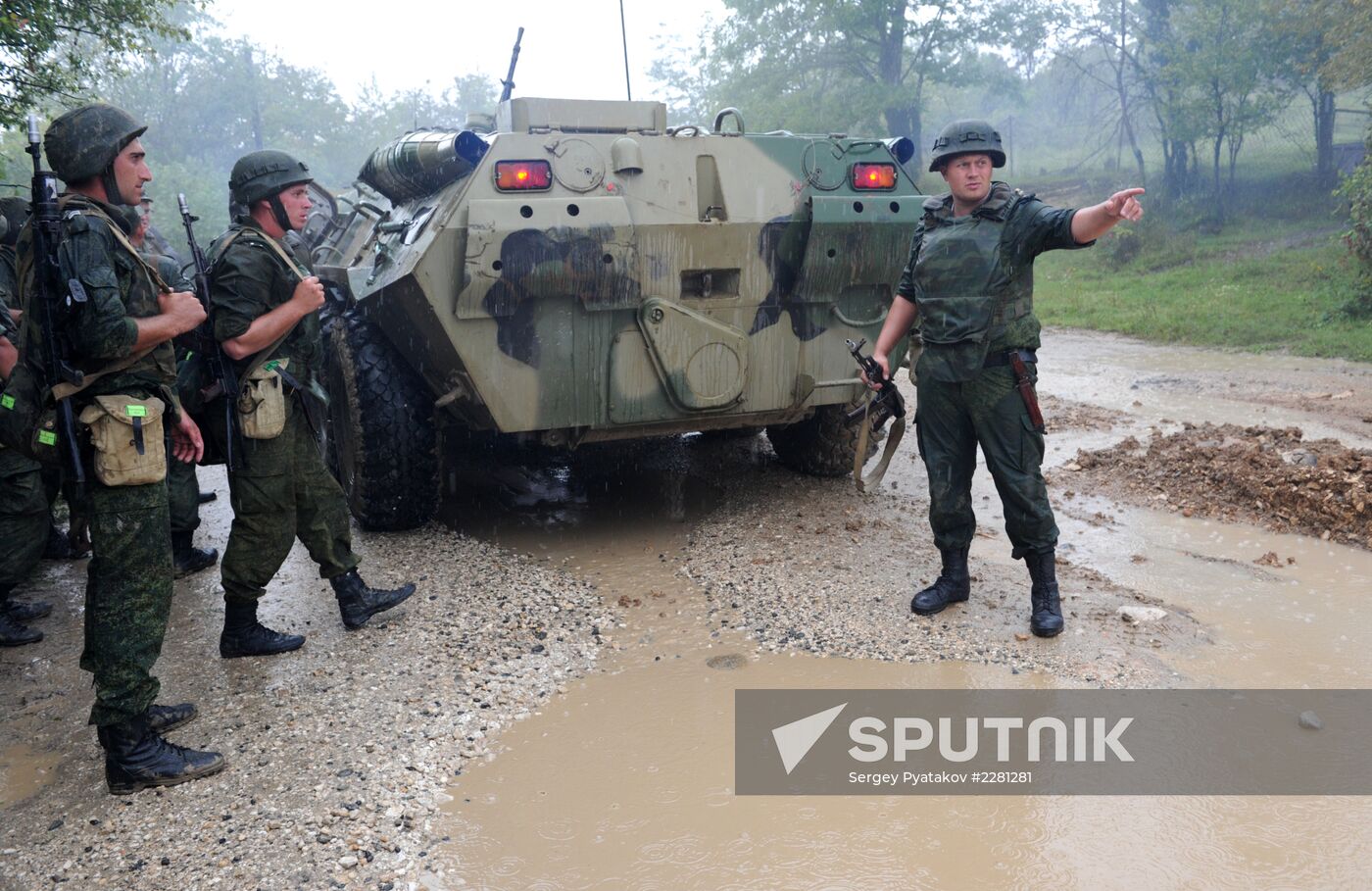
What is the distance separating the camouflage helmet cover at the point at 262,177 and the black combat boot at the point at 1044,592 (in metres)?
2.84

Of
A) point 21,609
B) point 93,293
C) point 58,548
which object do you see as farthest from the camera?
point 58,548

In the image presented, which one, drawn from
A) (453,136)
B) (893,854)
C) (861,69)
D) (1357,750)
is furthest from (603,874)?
(861,69)

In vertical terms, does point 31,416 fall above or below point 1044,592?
above

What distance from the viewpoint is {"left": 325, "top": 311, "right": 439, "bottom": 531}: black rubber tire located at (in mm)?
5098

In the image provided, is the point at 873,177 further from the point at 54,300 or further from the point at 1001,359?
the point at 54,300

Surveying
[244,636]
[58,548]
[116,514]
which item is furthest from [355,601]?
[58,548]

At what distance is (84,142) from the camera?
297cm

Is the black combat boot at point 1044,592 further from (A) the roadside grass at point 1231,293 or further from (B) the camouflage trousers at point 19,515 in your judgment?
(A) the roadside grass at point 1231,293

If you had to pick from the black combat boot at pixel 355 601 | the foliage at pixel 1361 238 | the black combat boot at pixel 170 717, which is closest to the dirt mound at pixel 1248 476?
the black combat boot at pixel 355 601

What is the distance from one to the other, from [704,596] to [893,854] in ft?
6.11

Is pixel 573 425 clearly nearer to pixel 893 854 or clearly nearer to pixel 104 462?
pixel 104 462

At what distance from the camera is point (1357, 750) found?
3088 millimetres

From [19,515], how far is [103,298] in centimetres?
186

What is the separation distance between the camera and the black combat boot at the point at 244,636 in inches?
154
